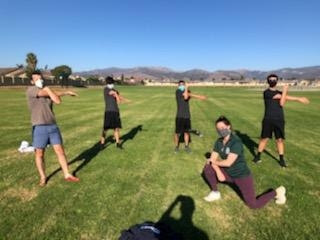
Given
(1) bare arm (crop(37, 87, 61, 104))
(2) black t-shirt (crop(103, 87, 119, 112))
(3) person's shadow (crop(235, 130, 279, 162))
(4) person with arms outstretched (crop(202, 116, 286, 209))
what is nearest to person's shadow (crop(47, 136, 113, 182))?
(2) black t-shirt (crop(103, 87, 119, 112))

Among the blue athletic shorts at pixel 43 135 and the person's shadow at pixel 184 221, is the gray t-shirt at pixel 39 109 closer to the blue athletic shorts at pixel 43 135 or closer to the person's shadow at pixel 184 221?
the blue athletic shorts at pixel 43 135

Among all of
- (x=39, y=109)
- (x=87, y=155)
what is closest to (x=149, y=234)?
(x=39, y=109)

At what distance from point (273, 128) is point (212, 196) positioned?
354 centimetres

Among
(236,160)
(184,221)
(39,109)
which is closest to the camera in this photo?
(184,221)

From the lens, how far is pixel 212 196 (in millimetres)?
6809

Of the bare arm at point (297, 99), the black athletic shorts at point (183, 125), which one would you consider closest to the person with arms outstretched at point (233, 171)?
the bare arm at point (297, 99)

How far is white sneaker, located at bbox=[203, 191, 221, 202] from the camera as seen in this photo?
6797mm

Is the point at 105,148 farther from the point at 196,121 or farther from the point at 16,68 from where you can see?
the point at 16,68

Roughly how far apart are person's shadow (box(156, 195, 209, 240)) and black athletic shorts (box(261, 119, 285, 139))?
366 centimetres

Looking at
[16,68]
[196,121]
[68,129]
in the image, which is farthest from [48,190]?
[16,68]

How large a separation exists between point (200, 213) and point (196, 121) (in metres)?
13.0

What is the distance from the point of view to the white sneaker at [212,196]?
680 cm

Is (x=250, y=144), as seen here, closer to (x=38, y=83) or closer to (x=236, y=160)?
(x=236, y=160)

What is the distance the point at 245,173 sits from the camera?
6.55 meters
